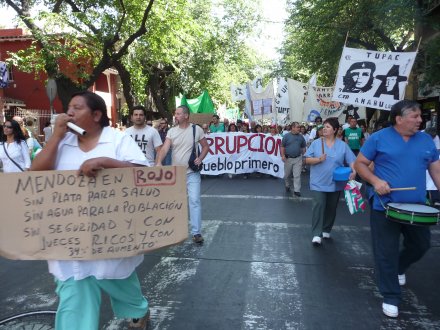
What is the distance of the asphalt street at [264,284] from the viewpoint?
358 cm

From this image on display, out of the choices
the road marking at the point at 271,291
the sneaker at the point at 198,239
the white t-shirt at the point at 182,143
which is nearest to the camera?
the road marking at the point at 271,291

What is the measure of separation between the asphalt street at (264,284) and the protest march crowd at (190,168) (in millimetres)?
249

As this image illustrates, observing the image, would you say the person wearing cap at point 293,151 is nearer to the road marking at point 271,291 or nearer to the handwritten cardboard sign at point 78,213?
the road marking at point 271,291

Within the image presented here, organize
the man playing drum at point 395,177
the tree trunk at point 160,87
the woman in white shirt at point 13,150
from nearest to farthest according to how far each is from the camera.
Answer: the man playing drum at point 395,177 < the woman in white shirt at point 13,150 < the tree trunk at point 160,87

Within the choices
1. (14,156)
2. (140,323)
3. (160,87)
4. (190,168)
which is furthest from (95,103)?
(160,87)

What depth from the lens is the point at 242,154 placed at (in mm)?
13555

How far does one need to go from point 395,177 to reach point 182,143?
9.90 ft

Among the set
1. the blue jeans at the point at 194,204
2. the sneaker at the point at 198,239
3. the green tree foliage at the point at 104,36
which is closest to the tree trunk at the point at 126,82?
the green tree foliage at the point at 104,36

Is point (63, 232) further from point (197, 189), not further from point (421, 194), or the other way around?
A: point (197, 189)

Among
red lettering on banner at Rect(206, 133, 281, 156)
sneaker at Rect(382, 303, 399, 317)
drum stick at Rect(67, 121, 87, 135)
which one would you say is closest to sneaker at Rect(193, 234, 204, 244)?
sneaker at Rect(382, 303, 399, 317)

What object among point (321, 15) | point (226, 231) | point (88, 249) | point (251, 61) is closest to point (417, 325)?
point (88, 249)

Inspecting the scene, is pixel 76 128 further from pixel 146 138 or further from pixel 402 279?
pixel 146 138

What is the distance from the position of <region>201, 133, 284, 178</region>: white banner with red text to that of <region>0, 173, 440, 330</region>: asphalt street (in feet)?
21.7

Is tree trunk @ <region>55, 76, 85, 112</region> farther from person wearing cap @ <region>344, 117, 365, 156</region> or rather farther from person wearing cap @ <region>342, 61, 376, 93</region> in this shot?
person wearing cap @ <region>342, 61, 376, 93</region>
